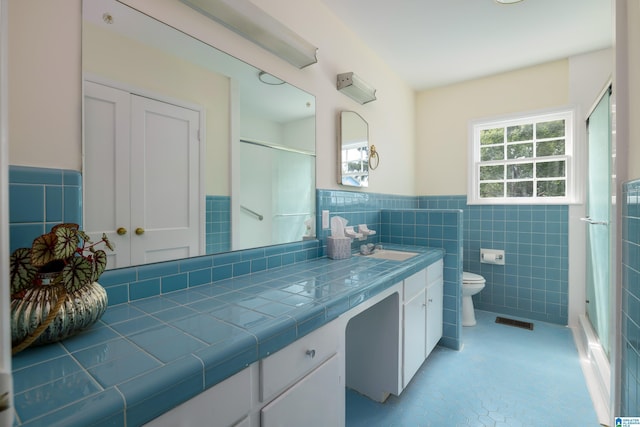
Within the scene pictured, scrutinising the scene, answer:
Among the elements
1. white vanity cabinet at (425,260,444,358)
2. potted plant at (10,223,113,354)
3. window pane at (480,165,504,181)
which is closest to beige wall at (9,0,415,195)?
potted plant at (10,223,113,354)

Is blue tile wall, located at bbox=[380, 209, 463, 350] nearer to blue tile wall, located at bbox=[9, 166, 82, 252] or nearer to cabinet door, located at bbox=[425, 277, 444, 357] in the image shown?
cabinet door, located at bbox=[425, 277, 444, 357]

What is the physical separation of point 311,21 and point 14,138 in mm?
1746

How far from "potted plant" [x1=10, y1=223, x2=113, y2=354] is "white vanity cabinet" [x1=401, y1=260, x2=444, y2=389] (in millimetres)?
1447

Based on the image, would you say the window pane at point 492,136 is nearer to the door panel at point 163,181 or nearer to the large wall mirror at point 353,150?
the large wall mirror at point 353,150

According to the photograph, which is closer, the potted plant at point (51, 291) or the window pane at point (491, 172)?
the potted plant at point (51, 291)

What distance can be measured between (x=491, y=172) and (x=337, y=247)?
92.5 inches

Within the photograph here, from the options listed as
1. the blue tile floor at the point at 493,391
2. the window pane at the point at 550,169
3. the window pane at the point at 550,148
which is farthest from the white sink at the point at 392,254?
the window pane at the point at 550,148

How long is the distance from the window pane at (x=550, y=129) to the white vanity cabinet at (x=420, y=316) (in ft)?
6.39

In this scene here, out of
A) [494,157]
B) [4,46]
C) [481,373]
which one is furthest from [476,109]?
[4,46]

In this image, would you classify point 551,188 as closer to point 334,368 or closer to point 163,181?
point 334,368

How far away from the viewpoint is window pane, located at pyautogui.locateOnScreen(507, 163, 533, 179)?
120 inches

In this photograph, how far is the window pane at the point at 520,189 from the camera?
9.96 feet

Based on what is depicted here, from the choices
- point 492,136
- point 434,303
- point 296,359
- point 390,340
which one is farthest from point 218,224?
point 492,136

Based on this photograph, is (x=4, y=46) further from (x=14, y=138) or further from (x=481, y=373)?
(x=481, y=373)
